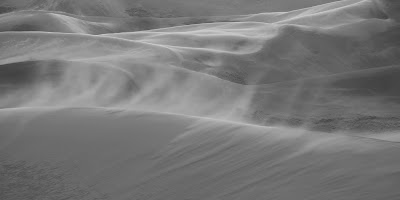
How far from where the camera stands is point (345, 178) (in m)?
0.94

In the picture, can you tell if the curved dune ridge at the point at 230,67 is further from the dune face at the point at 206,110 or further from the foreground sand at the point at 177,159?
the foreground sand at the point at 177,159

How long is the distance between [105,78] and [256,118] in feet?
1.25

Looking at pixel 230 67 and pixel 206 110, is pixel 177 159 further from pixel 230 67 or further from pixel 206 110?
pixel 230 67

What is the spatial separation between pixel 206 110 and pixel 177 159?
0.25 metres

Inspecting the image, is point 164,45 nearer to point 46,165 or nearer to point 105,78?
point 105,78

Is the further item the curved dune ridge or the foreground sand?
the curved dune ridge

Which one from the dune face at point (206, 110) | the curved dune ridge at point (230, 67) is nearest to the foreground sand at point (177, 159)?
the dune face at point (206, 110)

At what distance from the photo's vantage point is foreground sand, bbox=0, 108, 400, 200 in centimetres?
94

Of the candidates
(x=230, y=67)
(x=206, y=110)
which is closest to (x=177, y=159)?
(x=206, y=110)

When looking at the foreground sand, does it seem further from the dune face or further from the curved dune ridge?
the curved dune ridge

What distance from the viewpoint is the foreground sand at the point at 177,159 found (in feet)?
3.10

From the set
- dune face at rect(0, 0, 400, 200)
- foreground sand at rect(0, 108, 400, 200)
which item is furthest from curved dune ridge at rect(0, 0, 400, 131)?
foreground sand at rect(0, 108, 400, 200)

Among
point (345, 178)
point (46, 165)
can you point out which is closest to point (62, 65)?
point (46, 165)

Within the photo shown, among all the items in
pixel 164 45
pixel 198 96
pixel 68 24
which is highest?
pixel 68 24
